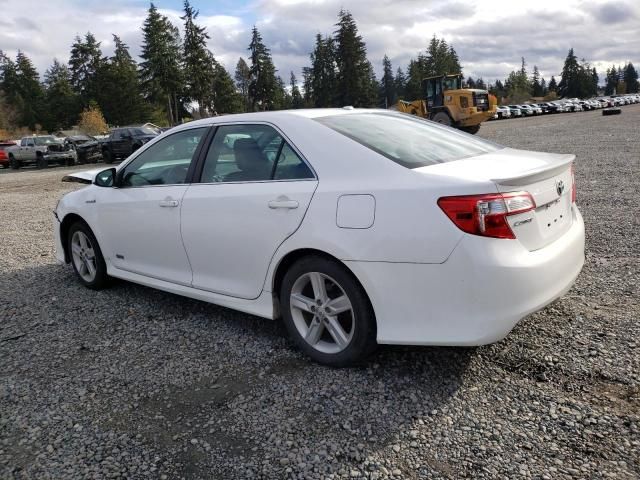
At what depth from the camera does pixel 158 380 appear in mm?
3387

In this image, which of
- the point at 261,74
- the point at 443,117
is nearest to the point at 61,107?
the point at 261,74

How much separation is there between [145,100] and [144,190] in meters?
76.9

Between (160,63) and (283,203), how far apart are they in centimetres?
7355

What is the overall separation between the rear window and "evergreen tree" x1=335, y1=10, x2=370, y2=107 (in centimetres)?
8189

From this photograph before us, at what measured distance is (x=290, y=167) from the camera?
346 cm

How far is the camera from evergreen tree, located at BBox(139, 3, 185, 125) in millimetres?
70175

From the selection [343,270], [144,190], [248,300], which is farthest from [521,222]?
[144,190]

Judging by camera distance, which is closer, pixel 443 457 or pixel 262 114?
pixel 443 457

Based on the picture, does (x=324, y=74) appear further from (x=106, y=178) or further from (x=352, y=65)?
(x=106, y=178)

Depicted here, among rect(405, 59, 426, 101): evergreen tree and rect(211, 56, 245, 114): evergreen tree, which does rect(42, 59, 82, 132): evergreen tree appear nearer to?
rect(211, 56, 245, 114): evergreen tree

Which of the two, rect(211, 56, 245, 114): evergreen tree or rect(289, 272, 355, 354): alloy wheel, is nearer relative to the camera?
rect(289, 272, 355, 354): alloy wheel

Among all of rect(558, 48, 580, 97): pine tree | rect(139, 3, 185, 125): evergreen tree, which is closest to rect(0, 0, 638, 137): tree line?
rect(139, 3, 185, 125): evergreen tree

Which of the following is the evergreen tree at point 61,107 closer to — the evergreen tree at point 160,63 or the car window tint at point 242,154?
the evergreen tree at point 160,63

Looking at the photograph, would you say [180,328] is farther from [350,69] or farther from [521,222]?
[350,69]
